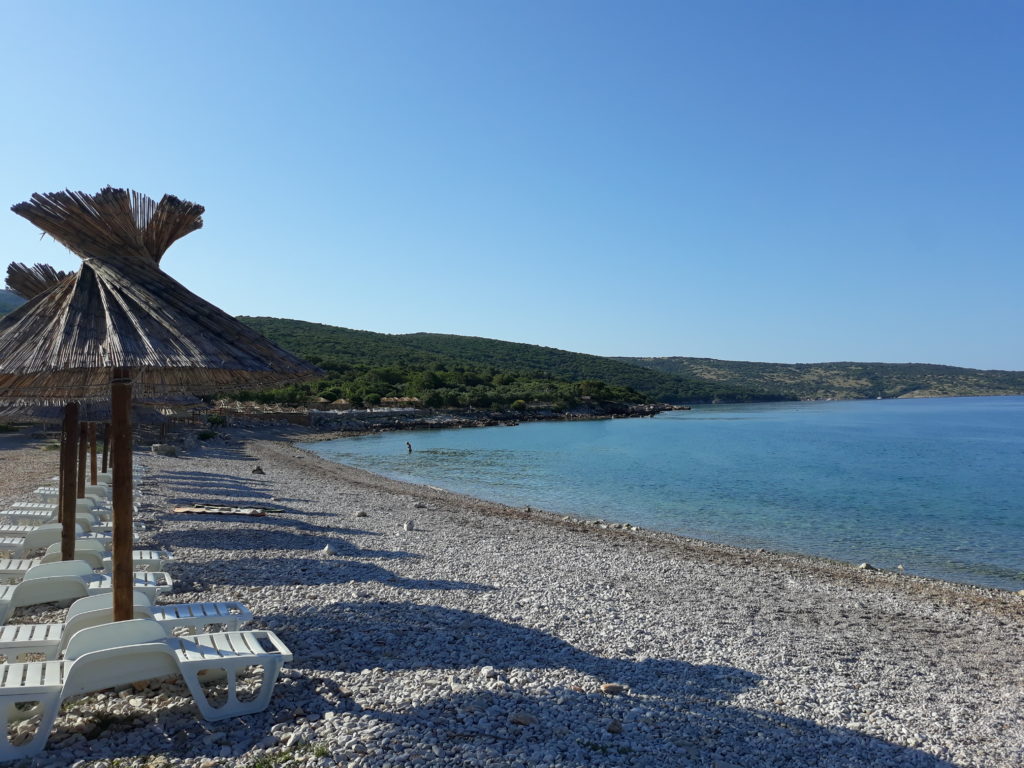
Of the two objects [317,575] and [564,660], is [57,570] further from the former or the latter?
[564,660]

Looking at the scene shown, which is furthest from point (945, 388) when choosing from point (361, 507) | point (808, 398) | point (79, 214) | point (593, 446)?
point (79, 214)

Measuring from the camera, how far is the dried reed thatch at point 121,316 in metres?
4.25

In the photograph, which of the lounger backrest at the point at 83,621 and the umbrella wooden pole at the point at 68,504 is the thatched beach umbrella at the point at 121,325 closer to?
the lounger backrest at the point at 83,621

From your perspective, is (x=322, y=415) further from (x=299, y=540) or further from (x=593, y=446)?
(x=299, y=540)

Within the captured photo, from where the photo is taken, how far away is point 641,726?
14.6 feet

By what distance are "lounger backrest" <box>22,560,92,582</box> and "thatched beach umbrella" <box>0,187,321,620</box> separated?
1612 mm

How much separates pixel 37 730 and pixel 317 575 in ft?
15.1

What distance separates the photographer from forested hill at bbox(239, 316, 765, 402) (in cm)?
8769

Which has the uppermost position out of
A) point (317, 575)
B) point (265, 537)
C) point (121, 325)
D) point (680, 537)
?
point (121, 325)

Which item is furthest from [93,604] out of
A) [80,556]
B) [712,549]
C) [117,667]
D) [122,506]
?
[712,549]

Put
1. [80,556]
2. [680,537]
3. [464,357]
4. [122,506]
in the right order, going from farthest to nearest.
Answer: [464,357], [680,537], [80,556], [122,506]

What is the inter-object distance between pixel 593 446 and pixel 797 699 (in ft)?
129

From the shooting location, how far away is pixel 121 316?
4438 millimetres

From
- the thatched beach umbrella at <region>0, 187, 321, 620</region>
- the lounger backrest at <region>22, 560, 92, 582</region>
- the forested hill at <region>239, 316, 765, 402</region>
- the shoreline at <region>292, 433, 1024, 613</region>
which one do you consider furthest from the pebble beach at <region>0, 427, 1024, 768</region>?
the forested hill at <region>239, 316, 765, 402</region>
